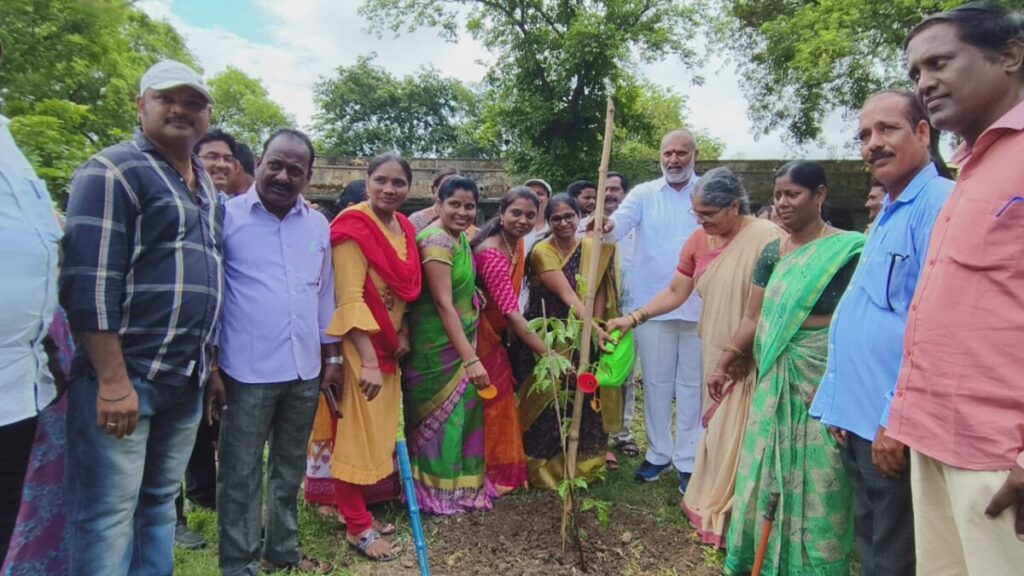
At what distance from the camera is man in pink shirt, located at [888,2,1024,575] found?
135cm

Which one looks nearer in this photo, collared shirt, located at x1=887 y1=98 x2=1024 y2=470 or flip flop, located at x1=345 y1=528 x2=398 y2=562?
collared shirt, located at x1=887 y1=98 x2=1024 y2=470

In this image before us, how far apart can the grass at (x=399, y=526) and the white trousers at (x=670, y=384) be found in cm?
28

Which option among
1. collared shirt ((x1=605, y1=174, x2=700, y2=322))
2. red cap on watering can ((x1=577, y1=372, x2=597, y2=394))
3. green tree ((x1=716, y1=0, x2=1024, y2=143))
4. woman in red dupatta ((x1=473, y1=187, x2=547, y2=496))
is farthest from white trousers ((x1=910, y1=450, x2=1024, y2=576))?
green tree ((x1=716, y1=0, x2=1024, y2=143))

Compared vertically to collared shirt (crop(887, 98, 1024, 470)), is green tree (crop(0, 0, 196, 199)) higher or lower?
higher

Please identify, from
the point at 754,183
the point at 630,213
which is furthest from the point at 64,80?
the point at 754,183

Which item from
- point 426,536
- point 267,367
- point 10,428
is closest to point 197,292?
point 267,367

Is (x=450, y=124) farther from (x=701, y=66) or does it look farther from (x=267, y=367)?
(x=267, y=367)

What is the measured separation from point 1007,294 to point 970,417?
12.1 inches

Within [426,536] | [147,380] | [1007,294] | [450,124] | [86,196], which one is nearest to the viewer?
[1007,294]

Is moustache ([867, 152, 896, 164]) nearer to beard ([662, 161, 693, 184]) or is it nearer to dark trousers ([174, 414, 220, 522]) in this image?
beard ([662, 161, 693, 184])

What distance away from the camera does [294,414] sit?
2676mm

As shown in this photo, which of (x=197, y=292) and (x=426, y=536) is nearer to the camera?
(x=197, y=292)

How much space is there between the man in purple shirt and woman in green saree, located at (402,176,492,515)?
0.77 meters

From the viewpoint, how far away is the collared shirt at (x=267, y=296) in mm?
2469
